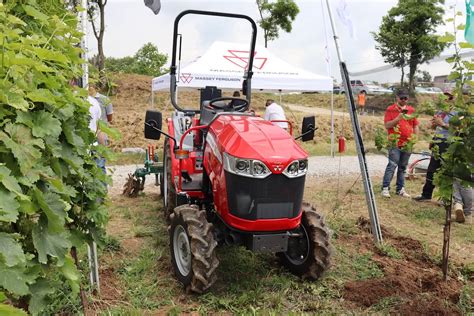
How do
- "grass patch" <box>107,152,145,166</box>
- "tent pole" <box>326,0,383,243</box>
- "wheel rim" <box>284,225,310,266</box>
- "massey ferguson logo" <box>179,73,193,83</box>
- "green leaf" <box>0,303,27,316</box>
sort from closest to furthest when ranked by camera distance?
"green leaf" <box>0,303,27,316</box>
"wheel rim" <box>284,225,310,266</box>
"tent pole" <box>326,0,383,243</box>
"massey ferguson logo" <box>179,73,193,83</box>
"grass patch" <box>107,152,145,166</box>

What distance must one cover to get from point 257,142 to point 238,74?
597 centimetres

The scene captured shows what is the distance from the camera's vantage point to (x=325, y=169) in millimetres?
10672

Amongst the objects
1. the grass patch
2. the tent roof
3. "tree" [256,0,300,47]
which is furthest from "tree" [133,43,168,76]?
the tent roof

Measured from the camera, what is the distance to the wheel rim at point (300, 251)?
11.8 feet

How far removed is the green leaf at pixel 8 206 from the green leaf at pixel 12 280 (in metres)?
0.15

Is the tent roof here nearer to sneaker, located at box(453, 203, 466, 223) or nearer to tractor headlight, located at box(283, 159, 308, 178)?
sneaker, located at box(453, 203, 466, 223)

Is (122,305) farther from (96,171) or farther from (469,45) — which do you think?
(469,45)

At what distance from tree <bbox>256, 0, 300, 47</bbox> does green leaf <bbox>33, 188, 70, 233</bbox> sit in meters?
20.5

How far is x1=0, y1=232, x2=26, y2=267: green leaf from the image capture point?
1.19 m

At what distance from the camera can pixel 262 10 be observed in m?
21.1

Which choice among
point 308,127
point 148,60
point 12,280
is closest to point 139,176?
point 308,127

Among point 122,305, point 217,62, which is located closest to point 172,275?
point 122,305

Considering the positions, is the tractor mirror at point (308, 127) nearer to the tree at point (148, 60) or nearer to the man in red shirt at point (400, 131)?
the man in red shirt at point (400, 131)

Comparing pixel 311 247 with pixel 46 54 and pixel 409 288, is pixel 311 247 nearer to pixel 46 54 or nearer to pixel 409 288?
pixel 409 288
